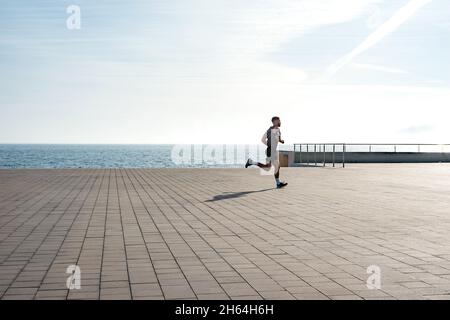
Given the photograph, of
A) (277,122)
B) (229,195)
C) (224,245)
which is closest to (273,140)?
(277,122)

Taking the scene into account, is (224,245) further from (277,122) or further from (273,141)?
(277,122)

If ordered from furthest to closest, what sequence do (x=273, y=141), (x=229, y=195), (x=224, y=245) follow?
(x=273, y=141) → (x=229, y=195) → (x=224, y=245)

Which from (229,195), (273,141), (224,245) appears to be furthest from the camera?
(273,141)

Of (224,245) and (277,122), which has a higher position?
(277,122)

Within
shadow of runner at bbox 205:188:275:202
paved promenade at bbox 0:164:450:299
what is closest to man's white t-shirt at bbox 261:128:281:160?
shadow of runner at bbox 205:188:275:202

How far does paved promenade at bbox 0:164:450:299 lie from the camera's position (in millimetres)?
5312

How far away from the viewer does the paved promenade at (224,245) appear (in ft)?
17.4

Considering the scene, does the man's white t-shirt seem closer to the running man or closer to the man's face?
the running man

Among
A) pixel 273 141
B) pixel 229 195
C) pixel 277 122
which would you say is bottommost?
pixel 229 195

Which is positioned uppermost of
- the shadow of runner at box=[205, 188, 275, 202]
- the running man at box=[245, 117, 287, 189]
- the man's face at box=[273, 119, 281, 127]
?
the man's face at box=[273, 119, 281, 127]

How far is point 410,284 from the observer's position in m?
5.45

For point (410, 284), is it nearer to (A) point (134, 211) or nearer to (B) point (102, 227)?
(B) point (102, 227)

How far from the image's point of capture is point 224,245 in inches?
294
